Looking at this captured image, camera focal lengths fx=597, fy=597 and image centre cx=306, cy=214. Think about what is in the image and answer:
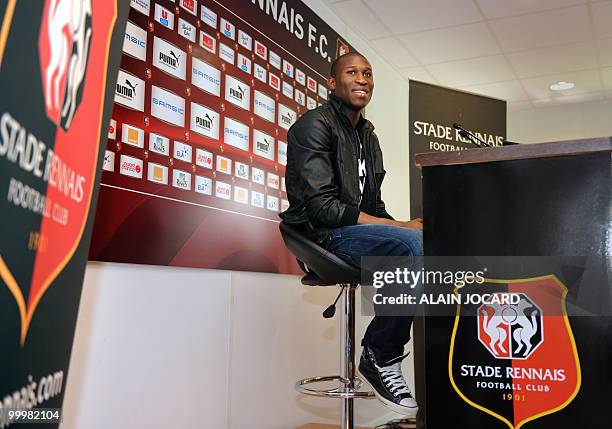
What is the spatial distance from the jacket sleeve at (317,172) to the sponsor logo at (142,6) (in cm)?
67

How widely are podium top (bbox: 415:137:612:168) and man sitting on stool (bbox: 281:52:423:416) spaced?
0.29 m

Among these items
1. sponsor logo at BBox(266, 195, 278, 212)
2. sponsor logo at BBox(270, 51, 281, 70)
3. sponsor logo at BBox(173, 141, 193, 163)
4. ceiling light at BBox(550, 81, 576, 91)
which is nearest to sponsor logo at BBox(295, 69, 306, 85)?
sponsor logo at BBox(270, 51, 281, 70)

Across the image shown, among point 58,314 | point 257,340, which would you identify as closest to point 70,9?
point 58,314

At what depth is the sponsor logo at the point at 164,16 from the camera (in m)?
2.17

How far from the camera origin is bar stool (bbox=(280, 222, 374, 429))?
72.2 inches

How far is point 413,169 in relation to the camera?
4.69 m

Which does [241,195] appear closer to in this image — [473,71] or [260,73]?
[260,73]

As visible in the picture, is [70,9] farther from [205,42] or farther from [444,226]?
[205,42]

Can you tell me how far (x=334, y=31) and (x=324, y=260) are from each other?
7.69 feet

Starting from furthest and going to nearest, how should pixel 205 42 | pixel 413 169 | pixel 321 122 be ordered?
1. pixel 413 169
2. pixel 205 42
3. pixel 321 122

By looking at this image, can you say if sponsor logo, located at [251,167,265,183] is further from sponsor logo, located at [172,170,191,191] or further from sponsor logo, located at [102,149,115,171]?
sponsor logo, located at [102,149,115,171]

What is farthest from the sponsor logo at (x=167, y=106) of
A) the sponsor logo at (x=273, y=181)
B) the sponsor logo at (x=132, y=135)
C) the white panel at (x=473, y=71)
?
the white panel at (x=473, y=71)

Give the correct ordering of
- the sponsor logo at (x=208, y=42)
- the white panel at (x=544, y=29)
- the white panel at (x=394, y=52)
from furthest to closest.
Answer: the white panel at (x=394, y=52)
the white panel at (x=544, y=29)
the sponsor logo at (x=208, y=42)

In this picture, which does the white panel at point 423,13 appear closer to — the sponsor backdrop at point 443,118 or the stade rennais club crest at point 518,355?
the sponsor backdrop at point 443,118
